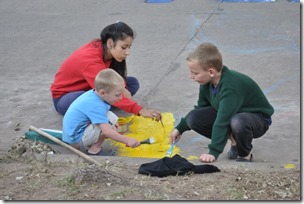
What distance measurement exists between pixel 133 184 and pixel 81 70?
6.08ft

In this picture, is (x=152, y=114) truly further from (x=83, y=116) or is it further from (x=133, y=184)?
(x=133, y=184)

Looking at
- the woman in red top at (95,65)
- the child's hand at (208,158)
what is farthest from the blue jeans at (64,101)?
the child's hand at (208,158)

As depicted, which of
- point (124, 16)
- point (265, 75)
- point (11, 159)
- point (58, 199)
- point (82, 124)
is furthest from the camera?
point (124, 16)

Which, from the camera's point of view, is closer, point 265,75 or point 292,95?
point 292,95

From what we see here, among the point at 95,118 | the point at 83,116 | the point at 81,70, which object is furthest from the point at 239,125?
the point at 81,70

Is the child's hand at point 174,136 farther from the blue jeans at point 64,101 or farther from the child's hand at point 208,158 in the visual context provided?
the blue jeans at point 64,101

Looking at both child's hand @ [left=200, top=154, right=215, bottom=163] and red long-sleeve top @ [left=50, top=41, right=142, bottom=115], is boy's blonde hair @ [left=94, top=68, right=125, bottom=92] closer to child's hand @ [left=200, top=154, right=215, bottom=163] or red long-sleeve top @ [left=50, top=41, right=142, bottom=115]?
red long-sleeve top @ [left=50, top=41, right=142, bottom=115]

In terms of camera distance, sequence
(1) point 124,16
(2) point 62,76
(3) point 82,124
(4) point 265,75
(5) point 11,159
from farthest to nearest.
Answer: (1) point 124,16
(4) point 265,75
(2) point 62,76
(3) point 82,124
(5) point 11,159

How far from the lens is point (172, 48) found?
7219 millimetres

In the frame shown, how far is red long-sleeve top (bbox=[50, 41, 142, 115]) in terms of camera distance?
5336 millimetres

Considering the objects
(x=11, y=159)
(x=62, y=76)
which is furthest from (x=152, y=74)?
(x=11, y=159)

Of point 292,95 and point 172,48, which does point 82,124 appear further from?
point 172,48

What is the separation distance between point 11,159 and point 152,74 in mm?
2341

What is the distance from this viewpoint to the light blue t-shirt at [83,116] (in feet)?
15.6
